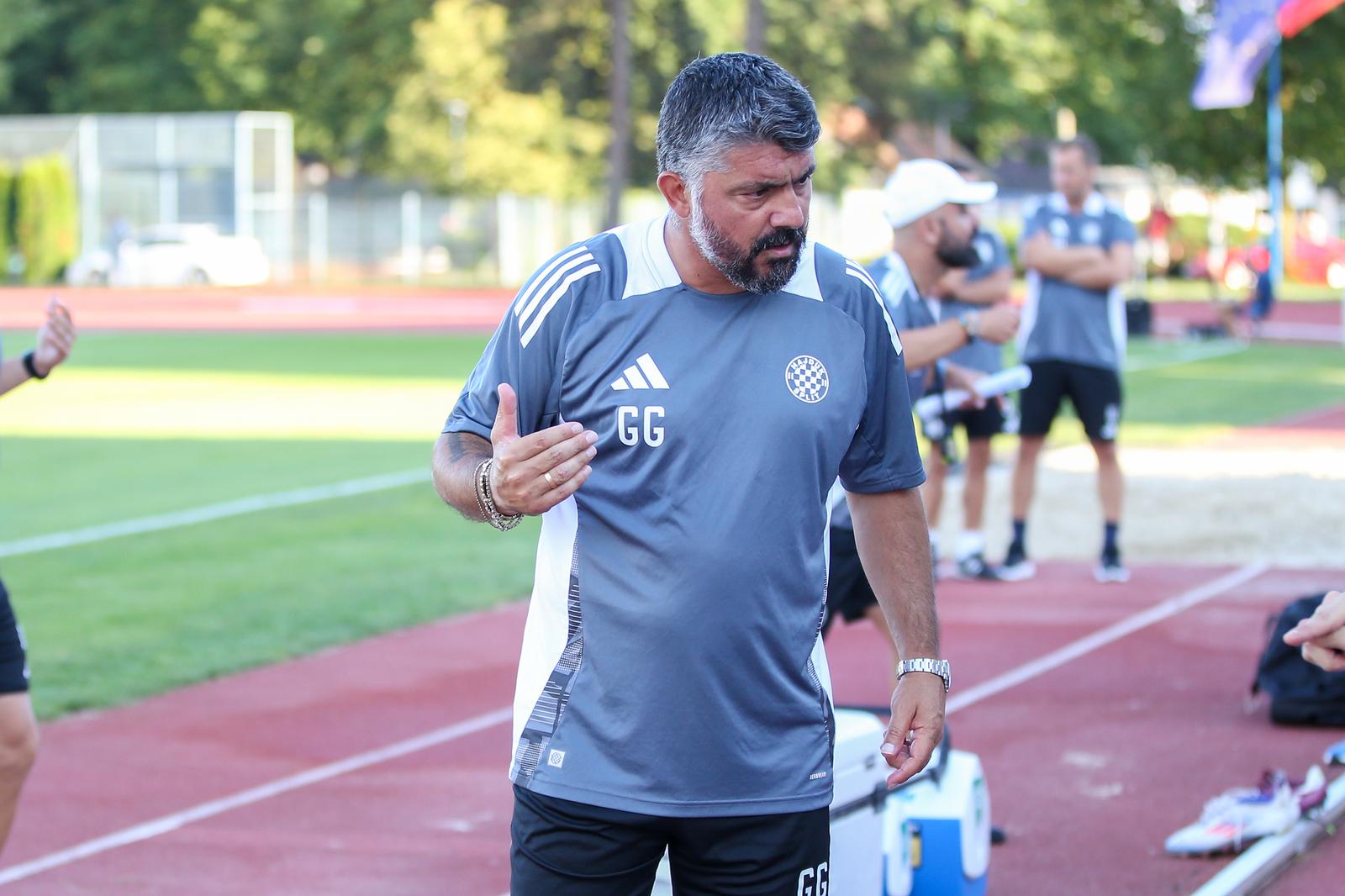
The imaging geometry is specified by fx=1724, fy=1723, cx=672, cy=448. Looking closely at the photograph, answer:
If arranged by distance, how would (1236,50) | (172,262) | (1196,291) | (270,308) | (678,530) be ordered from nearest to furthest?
(678,530) < (1236,50) < (270,308) < (1196,291) < (172,262)

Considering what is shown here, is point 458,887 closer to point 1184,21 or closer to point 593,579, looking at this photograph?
point 593,579

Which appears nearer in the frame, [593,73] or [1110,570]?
[1110,570]

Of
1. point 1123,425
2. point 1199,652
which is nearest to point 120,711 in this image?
point 1199,652

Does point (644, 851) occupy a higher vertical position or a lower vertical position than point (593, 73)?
lower

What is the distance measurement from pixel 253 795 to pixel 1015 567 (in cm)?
554

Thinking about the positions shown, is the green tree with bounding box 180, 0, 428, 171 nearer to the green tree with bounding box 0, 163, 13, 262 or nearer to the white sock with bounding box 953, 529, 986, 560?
the green tree with bounding box 0, 163, 13, 262

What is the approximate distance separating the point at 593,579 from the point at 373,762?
4.20 meters

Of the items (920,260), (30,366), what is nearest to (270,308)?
(920,260)

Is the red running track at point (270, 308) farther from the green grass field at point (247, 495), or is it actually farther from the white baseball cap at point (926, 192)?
the white baseball cap at point (926, 192)

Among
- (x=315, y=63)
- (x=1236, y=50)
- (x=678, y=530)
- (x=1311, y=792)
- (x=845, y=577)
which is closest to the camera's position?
(x=678, y=530)

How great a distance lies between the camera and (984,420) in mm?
10336

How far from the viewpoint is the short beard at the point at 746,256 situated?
302cm

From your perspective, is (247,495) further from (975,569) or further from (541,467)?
(541,467)

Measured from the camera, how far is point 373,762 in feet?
22.9
